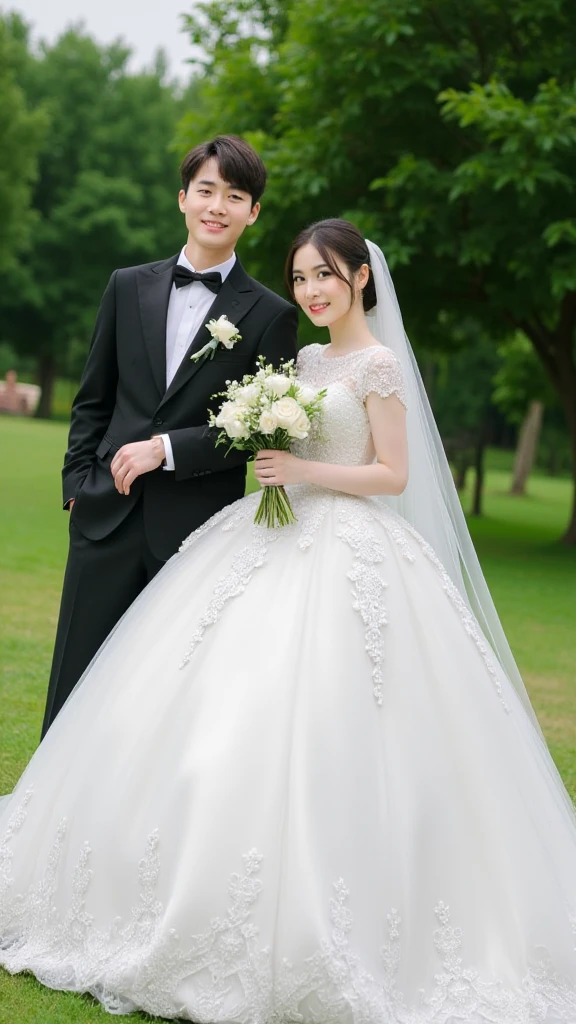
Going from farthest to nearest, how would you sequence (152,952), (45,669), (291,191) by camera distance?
(291,191) → (45,669) → (152,952)

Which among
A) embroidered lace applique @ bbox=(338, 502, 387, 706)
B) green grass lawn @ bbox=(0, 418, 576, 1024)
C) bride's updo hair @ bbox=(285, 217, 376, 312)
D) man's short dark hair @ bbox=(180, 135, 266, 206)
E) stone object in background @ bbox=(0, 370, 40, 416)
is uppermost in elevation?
man's short dark hair @ bbox=(180, 135, 266, 206)

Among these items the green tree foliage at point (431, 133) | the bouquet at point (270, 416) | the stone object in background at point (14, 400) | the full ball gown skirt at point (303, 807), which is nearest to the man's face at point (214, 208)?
the bouquet at point (270, 416)

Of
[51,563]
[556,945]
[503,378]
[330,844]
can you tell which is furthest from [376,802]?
[503,378]

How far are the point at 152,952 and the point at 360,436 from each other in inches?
73.5

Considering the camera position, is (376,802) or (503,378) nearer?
(376,802)

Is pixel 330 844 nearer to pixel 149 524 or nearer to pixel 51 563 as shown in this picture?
pixel 149 524

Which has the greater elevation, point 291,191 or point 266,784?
point 291,191

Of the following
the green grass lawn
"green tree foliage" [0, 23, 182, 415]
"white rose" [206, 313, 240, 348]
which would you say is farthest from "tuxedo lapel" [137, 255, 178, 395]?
"green tree foliage" [0, 23, 182, 415]

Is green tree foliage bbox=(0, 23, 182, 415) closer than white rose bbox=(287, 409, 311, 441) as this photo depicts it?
No

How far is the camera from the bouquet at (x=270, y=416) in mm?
3734

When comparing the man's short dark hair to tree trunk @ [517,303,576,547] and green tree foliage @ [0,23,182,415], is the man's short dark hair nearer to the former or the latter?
tree trunk @ [517,303,576,547]

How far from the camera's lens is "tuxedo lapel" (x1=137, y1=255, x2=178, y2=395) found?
13.8 ft

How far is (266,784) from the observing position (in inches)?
134

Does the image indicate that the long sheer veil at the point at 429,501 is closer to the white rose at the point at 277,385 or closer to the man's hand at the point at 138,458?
the white rose at the point at 277,385
